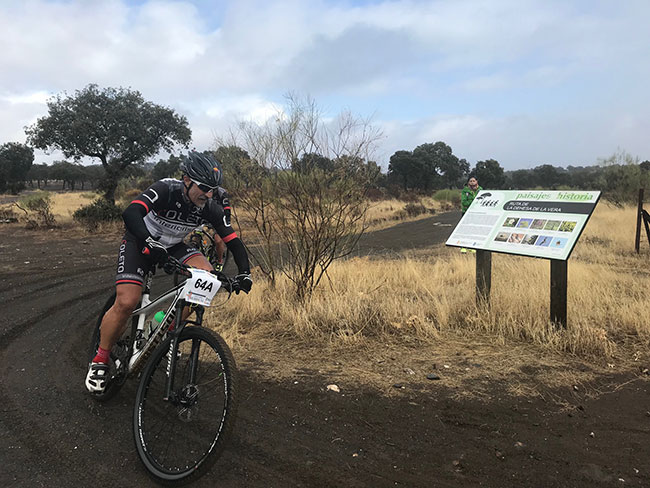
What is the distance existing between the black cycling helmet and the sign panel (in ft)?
11.0

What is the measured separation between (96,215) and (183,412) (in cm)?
1715

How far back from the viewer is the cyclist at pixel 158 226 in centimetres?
273

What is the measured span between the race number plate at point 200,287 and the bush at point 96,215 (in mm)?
16064

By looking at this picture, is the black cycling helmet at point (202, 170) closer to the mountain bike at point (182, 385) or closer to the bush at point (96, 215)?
the mountain bike at point (182, 385)

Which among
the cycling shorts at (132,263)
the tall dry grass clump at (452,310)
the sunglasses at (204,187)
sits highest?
the sunglasses at (204,187)

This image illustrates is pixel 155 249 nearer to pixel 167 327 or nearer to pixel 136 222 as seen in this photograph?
pixel 136 222

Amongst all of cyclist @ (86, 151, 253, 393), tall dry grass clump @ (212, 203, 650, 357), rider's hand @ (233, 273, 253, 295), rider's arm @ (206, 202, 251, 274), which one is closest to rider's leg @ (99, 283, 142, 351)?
cyclist @ (86, 151, 253, 393)

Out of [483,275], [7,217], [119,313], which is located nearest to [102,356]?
[119,313]

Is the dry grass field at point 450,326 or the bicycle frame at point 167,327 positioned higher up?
the bicycle frame at point 167,327

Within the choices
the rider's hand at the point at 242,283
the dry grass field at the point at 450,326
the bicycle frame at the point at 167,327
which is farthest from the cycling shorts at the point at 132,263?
the dry grass field at the point at 450,326

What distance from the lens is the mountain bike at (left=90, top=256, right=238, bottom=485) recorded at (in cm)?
222

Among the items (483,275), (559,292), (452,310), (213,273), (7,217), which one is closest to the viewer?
(213,273)

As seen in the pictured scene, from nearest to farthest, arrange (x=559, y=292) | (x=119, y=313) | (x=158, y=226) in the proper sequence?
(x=119, y=313)
(x=158, y=226)
(x=559, y=292)

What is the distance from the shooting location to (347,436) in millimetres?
2754
